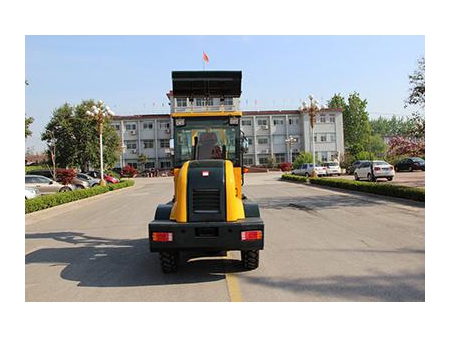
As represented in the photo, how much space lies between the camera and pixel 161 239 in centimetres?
669

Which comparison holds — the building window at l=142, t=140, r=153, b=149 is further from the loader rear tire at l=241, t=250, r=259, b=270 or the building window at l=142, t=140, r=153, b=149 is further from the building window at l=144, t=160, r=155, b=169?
the loader rear tire at l=241, t=250, r=259, b=270

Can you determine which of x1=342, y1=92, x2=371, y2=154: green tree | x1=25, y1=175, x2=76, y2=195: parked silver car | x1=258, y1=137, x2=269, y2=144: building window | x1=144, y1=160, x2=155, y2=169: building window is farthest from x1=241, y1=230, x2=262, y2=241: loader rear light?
x1=342, y1=92, x2=371, y2=154: green tree

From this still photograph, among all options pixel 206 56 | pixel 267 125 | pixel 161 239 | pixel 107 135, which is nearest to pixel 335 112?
pixel 267 125

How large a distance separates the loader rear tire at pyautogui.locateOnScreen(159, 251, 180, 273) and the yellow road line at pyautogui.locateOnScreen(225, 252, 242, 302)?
0.84 metres

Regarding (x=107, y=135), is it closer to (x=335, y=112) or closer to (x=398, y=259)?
(x=335, y=112)

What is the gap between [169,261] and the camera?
23.6 feet

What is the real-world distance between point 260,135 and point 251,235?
7110cm

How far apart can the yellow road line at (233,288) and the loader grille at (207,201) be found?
1061 millimetres

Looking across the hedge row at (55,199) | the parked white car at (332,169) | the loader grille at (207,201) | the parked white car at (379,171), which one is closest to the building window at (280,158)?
the parked white car at (332,169)

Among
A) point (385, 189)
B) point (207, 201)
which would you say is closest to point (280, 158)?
point (385, 189)

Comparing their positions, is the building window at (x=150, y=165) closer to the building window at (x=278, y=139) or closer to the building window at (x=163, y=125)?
the building window at (x=163, y=125)

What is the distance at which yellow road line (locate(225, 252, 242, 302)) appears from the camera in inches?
232

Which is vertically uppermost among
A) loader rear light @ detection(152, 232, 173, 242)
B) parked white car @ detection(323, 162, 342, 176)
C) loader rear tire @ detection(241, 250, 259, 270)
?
parked white car @ detection(323, 162, 342, 176)

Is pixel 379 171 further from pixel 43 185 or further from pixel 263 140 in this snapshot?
pixel 263 140
